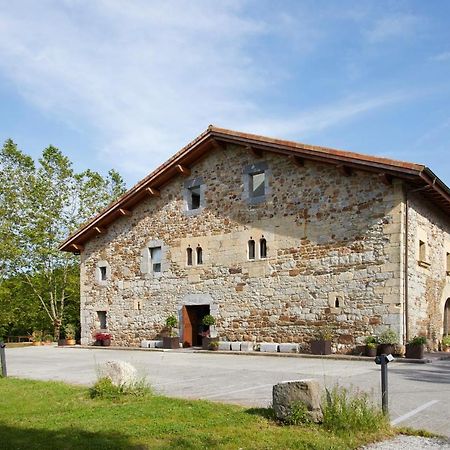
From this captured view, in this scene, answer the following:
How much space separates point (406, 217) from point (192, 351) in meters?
8.22

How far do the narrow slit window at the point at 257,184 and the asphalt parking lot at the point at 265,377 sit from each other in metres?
5.47

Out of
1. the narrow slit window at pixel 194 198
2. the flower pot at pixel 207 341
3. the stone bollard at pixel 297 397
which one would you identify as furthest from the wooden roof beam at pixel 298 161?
the stone bollard at pixel 297 397

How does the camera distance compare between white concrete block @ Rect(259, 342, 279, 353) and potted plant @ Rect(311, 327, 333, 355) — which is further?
white concrete block @ Rect(259, 342, 279, 353)

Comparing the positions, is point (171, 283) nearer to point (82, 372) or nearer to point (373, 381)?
point (82, 372)

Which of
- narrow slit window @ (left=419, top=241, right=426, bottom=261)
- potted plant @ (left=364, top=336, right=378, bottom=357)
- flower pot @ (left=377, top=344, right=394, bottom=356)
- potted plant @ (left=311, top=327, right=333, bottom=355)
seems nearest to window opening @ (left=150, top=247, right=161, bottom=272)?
potted plant @ (left=311, top=327, right=333, bottom=355)

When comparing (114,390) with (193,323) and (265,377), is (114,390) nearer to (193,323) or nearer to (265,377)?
(265,377)

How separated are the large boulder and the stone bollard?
277cm

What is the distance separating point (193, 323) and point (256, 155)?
22.0 ft

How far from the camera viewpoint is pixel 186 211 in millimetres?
19594

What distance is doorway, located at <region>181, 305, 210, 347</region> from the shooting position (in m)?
19.2

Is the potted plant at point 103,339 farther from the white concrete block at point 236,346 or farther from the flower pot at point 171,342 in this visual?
the white concrete block at point 236,346

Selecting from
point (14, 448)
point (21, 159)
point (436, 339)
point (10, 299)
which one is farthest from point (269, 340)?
point (10, 299)

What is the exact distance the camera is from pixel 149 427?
19.0 feet

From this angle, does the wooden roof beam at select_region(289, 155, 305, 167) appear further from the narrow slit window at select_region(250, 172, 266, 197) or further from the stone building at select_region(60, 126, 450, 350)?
the narrow slit window at select_region(250, 172, 266, 197)
